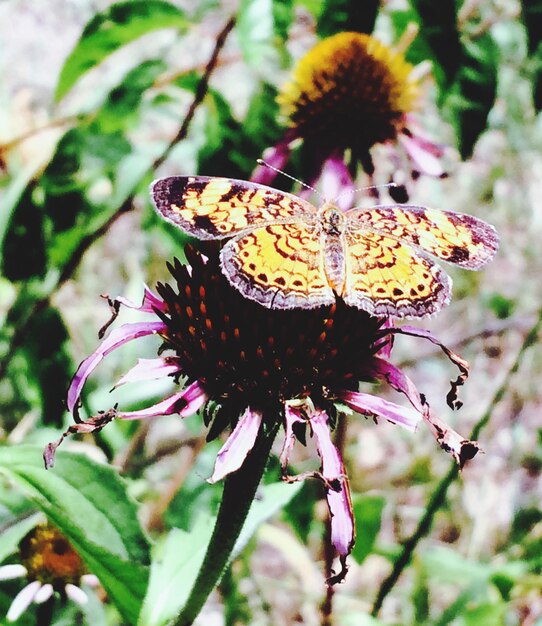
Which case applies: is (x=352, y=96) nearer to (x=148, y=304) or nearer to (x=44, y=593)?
(x=148, y=304)

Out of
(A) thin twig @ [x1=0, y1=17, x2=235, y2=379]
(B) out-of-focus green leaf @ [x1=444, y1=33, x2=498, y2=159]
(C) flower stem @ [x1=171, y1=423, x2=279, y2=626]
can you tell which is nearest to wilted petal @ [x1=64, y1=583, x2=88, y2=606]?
(C) flower stem @ [x1=171, y1=423, x2=279, y2=626]

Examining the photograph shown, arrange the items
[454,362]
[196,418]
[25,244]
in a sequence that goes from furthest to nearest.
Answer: [196,418] < [25,244] < [454,362]

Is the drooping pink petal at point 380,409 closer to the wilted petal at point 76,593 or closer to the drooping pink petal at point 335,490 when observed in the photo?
the drooping pink petal at point 335,490

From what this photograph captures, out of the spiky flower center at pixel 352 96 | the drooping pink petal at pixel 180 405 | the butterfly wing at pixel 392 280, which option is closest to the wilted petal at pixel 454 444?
the butterfly wing at pixel 392 280

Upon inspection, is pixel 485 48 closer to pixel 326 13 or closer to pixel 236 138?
pixel 326 13

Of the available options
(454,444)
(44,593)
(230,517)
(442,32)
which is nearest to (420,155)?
(442,32)

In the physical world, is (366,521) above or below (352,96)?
below
